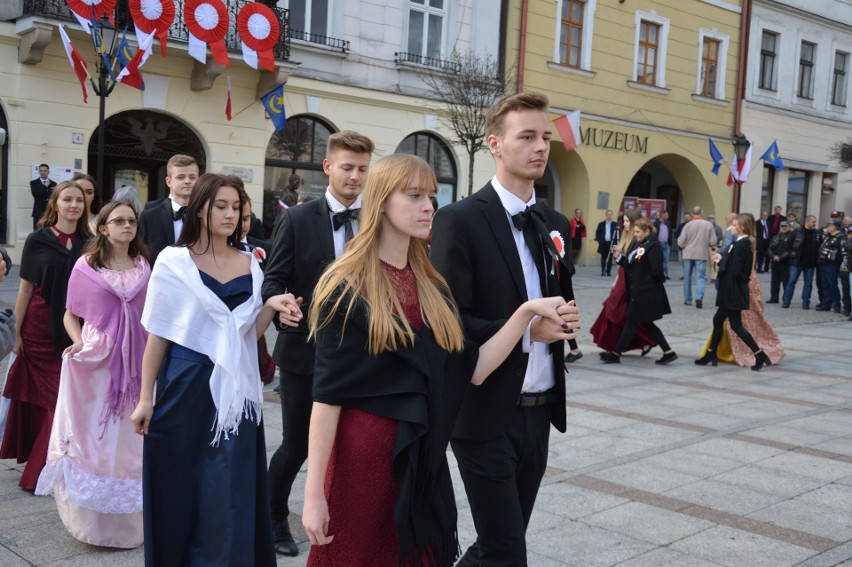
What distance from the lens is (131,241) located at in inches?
190

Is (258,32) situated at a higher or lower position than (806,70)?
lower

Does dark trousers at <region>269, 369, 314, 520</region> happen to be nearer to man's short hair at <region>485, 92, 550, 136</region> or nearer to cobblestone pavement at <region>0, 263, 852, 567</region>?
cobblestone pavement at <region>0, 263, 852, 567</region>

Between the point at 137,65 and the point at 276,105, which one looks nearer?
the point at 137,65

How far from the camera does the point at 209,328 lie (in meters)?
3.56

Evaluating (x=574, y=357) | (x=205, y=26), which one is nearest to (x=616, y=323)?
(x=574, y=357)

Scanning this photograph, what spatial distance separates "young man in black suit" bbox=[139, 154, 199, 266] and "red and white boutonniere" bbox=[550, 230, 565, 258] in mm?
2617

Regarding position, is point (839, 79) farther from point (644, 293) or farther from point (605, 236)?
point (644, 293)

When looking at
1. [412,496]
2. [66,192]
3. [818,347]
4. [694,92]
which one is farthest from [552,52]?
[412,496]

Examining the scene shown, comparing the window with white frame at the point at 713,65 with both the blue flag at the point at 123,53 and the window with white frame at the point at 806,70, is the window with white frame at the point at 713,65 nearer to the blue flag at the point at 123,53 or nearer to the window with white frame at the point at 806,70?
the window with white frame at the point at 806,70

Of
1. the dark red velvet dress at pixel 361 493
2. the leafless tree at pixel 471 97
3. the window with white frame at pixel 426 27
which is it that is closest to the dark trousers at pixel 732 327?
the leafless tree at pixel 471 97

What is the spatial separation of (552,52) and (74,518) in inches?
846

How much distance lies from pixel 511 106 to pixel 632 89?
79.9ft

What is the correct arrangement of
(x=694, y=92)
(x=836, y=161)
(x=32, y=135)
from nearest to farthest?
(x=32, y=135), (x=694, y=92), (x=836, y=161)

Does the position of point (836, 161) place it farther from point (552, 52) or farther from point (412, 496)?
point (412, 496)
